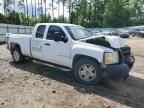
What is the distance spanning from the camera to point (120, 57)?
9.44 meters

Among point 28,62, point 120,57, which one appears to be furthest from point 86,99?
point 28,62

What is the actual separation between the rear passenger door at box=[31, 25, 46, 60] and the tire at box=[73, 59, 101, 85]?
5.98 ft

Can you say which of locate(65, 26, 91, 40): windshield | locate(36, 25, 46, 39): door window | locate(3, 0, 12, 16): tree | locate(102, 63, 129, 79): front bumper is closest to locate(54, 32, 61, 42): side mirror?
locate(65, 26, 91, 40): windshield

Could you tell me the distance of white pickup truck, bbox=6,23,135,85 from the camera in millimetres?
9055

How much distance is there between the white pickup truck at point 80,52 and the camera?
9.05 metres

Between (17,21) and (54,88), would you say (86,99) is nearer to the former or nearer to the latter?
(54,88)

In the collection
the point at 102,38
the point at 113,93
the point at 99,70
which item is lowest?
the point at 113,93

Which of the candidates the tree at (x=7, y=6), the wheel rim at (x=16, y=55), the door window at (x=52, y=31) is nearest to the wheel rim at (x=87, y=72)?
the door window at (x=52, y=31)

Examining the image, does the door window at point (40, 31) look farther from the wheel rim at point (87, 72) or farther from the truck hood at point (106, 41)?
the wheel rim at point (87, 72)

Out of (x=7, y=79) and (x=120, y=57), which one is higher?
(x=120, y=57)

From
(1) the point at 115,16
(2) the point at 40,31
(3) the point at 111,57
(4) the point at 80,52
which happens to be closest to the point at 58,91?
(4) the point at 80,52

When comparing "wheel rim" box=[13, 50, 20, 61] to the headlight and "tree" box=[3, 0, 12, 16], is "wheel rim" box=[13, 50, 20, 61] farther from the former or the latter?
"tree" box=[3, 0, 12, 16]

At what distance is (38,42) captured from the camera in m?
10.9

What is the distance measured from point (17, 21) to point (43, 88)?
180 ft
